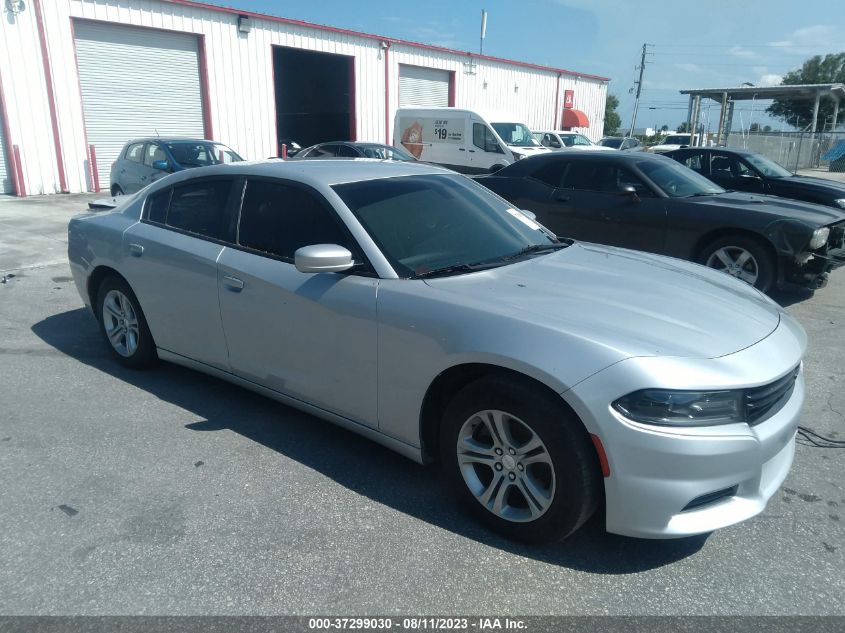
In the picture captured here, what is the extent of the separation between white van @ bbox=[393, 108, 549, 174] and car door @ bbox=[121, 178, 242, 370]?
13535 mm

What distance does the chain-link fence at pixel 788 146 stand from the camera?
92.3 ft

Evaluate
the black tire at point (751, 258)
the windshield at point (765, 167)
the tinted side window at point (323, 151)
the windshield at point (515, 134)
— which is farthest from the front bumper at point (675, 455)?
the windshield at point (515, 134)

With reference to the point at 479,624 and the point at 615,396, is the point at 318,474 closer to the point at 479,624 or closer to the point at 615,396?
the point at 479,624

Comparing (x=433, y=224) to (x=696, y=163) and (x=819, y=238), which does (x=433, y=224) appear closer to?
(x=819, y=238)

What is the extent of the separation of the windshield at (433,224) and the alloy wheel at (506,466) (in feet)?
2.84

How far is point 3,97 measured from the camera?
15.5m

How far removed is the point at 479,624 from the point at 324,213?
Result: 2.17m

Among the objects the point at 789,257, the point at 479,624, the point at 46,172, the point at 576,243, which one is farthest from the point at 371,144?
the point at 479,624

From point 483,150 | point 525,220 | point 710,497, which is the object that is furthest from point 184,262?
point 483,150

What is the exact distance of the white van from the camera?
17922 mm

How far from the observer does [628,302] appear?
116 inches

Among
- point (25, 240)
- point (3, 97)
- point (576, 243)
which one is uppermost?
point (3, 97)

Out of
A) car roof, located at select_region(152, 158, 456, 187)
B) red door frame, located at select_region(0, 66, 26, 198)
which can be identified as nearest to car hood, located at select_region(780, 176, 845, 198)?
car roof, located at select_region(152, 158, 456, 187)

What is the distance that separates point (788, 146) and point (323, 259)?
3132 centimetres
